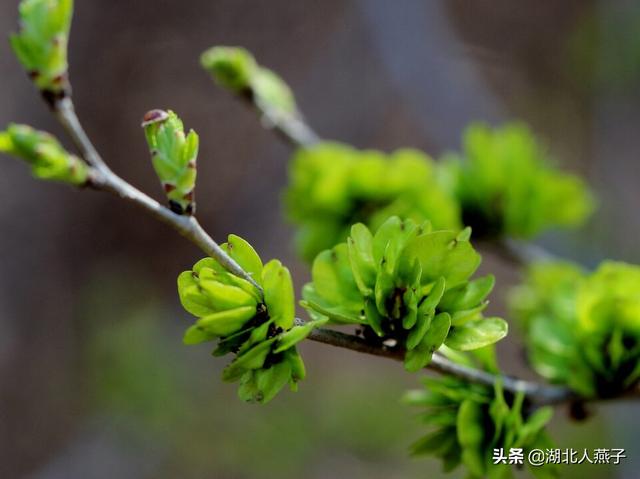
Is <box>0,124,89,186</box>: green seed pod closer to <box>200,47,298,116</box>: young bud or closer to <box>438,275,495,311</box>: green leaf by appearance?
<box>438,275,495,311</box>: green leaf

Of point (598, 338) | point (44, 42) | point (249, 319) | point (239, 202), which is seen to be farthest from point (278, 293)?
point (239, 202)

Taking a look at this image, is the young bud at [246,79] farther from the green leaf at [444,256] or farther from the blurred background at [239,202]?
the blurred background at [239,202]

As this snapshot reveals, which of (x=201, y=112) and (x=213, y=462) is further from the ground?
(x=201, y=112)

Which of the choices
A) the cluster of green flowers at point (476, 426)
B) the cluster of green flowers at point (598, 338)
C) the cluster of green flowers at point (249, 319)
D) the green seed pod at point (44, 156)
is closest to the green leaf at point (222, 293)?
the cluster of green flowers at point (249, 319)

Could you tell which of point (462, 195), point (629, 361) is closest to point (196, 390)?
point (462, 195)

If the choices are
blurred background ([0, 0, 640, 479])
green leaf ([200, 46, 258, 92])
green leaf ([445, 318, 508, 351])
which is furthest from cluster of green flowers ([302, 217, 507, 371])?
blurred background ([0, 0, 640, 479])

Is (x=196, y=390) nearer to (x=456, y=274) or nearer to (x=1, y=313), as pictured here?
(x=1, y=313)

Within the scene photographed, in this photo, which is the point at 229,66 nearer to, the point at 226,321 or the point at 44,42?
the point at 44,42
